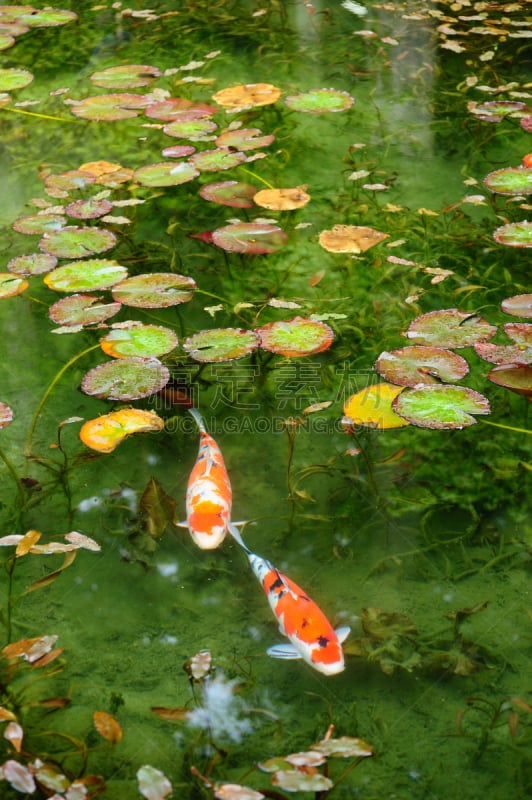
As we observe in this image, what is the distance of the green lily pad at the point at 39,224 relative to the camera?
2.60m

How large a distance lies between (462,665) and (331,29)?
3505 mm

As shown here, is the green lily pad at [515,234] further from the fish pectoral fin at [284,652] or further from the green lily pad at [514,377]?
the fish pectoral fin at [284,652]

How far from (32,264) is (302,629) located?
1.48 metres

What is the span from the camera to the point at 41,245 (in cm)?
251

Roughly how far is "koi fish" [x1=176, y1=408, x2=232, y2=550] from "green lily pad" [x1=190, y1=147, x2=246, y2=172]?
134 centimetres

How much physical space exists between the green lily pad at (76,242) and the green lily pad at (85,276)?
0.04 meters

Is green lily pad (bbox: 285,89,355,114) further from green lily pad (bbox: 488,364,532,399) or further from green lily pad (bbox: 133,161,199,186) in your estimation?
green lily pad (bbox: 488,364,532,399)

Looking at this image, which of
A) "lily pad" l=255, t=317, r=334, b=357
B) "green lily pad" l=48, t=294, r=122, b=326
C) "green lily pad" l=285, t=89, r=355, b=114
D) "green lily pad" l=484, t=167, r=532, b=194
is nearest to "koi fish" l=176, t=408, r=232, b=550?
"lily pad" l=255, t=317, r=334, b=357

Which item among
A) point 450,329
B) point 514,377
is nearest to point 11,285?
point 450,329

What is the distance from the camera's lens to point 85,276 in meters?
2.36

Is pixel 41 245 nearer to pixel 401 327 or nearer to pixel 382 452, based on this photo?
pixel 401 327

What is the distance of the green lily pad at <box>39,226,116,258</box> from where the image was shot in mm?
2459

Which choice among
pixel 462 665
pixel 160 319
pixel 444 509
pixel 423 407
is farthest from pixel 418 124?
pixel 462 665

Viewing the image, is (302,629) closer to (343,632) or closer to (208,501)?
(343,632)
